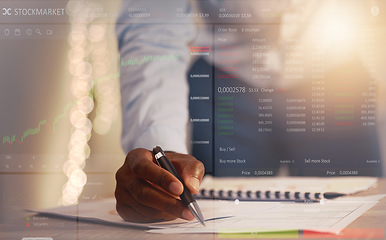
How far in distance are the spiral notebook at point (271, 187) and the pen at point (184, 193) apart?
65 mm

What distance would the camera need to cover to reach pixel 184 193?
89 cm

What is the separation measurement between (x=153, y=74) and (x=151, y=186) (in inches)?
11.6

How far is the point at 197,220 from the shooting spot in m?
0.90

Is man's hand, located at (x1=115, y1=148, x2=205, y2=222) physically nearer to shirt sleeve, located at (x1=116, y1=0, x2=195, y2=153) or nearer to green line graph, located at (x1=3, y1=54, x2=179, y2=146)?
shirt sleeve, located at (x1=116, y1=0, x2=195, y2=153)

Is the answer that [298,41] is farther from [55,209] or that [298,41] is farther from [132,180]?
[55,209]

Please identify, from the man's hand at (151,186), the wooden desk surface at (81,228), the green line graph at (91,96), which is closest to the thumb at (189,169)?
the man's hand at (151,186)

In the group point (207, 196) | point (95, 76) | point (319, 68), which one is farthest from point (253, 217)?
point (95, 76)

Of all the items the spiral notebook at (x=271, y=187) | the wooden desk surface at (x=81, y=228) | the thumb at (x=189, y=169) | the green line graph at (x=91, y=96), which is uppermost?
the green line graph at (x=91, y=96)

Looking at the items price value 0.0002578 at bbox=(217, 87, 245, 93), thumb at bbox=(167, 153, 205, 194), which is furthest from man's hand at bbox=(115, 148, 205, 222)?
price value 0.0002578 at bbox=(217, 87, 245, 93)

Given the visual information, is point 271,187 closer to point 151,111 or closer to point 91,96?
point 151,111

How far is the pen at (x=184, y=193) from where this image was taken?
88cm

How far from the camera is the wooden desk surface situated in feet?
2.95

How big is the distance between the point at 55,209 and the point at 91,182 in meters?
0.12

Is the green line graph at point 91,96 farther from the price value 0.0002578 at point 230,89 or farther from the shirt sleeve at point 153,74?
the price value 0.0002578 at point 230,89
